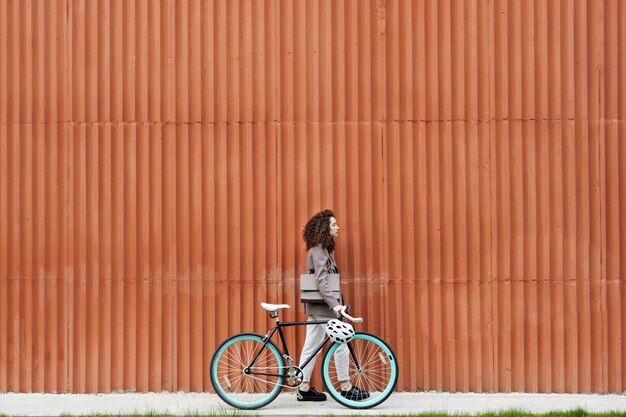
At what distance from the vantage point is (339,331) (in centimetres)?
935

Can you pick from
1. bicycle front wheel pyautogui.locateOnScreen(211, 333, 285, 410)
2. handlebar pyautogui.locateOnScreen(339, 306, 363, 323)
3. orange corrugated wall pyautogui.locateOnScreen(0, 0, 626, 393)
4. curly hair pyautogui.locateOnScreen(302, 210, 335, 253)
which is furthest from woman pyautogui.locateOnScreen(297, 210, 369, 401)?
orange corrugated wall pyautogui.locateOnScreen(0, 0, 626, 393)

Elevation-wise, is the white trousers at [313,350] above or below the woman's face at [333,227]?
below

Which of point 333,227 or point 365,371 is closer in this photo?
point 333,227

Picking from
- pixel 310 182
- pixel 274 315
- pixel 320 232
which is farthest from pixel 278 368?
pixel 310 182

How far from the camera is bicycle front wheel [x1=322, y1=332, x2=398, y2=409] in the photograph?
31.0 ft

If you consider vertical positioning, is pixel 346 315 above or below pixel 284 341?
above

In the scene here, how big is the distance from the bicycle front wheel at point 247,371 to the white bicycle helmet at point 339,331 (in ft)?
1.91

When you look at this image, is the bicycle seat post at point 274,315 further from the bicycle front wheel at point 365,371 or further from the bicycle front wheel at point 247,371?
the bicycle front wheel at point 365,371

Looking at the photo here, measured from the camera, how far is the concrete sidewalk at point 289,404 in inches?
367

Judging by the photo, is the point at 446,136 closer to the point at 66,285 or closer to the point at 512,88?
the point at 512,88

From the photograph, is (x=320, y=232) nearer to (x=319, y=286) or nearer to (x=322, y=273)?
(x=322, y=273)

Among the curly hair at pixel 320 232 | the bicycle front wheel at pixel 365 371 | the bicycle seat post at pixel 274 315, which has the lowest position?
the bicycle front wheel at pixel 365 371

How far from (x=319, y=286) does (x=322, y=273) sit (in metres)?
0.13

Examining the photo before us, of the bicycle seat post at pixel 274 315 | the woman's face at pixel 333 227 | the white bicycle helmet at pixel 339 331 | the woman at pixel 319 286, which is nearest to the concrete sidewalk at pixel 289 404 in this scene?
the woman at pixel 319 286
